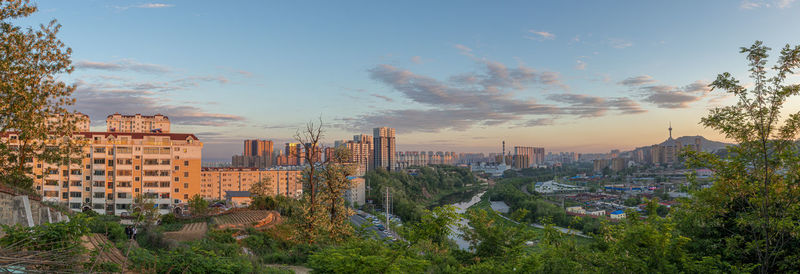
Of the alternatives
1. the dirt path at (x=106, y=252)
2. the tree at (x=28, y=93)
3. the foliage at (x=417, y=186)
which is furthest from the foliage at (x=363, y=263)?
the foliage at (x=417, y=186)

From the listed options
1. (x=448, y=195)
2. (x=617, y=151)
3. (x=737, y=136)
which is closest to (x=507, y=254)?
(x=737, y=136)

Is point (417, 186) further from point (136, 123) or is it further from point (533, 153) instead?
point (533, 153)

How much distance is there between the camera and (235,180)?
55.5 metres

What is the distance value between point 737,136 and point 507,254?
9.80 ft

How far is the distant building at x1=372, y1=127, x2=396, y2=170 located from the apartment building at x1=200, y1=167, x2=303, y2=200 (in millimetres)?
30798

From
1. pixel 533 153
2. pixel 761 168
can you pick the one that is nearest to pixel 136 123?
pixel 761 168

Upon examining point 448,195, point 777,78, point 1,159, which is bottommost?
point 448,195

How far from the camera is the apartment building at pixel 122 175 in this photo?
29.7 metres

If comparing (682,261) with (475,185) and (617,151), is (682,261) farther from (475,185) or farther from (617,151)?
(617,151)

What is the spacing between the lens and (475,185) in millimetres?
82375

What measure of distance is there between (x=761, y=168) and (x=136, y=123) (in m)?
55.7

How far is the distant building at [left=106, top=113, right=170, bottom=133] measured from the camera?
140 ft

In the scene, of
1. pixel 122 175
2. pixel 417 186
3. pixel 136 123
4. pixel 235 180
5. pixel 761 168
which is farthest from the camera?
pixel 417 186

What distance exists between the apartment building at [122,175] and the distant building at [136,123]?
12.4 meters
